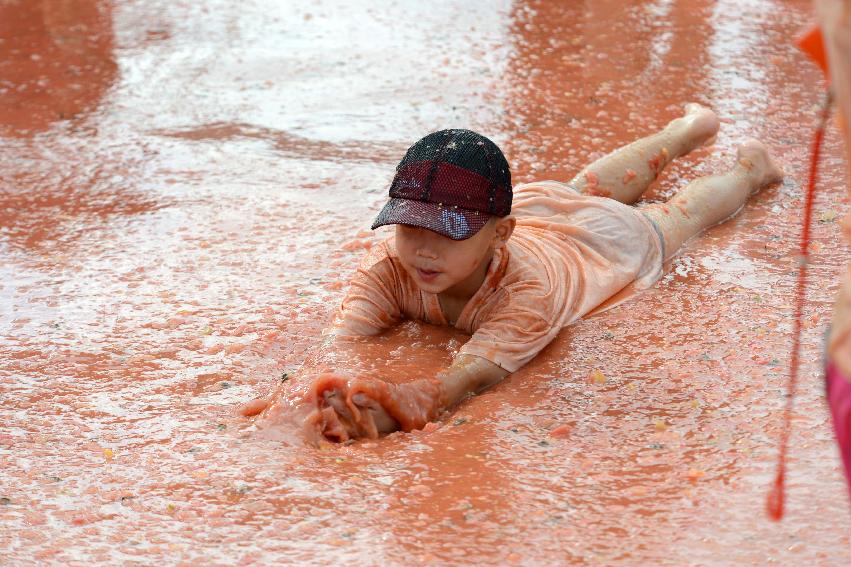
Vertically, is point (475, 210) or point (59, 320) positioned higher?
point (475, 210)

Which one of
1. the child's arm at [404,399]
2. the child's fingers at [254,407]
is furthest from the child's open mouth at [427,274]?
the child's fingers at [254,407]

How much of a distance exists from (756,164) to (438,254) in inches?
75.9

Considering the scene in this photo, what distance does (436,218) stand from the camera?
3123mm

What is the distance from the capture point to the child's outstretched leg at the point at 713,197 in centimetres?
414

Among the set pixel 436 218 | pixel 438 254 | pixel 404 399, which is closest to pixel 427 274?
pixel 438 254

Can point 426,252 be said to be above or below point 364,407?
above

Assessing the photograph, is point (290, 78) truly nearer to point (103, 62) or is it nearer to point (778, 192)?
point (103, 62)

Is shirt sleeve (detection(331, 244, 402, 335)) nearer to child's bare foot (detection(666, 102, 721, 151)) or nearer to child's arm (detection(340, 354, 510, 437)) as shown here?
child's arm (detection(340, 354, 510, 437))

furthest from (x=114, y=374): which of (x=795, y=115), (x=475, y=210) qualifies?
(x=795, y=115)

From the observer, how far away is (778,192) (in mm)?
4637

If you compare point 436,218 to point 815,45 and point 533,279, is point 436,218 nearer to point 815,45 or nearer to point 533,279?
point 533,279

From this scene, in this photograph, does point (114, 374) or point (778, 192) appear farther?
point (778, 192)

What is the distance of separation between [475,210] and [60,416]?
1279 millimetres

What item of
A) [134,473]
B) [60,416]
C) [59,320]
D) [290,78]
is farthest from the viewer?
[290,78]
